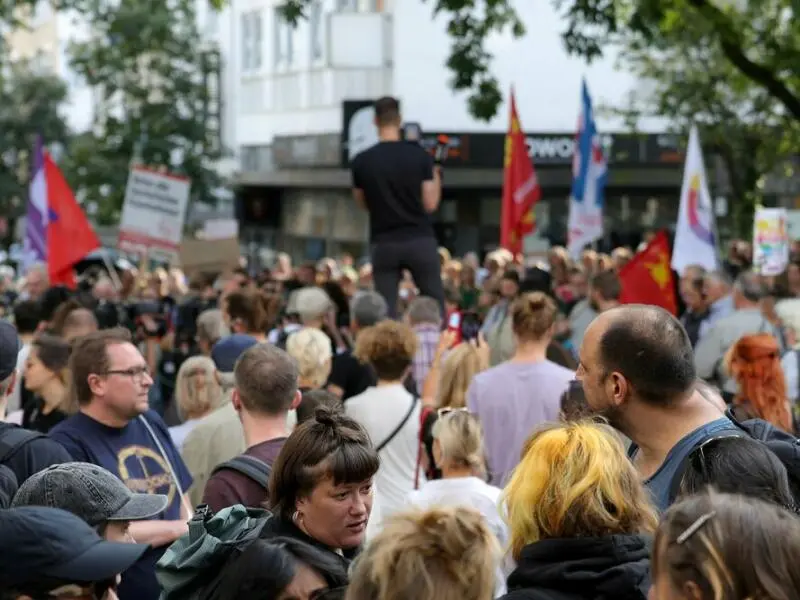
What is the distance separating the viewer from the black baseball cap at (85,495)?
4.60 metres

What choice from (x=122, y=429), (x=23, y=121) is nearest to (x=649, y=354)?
(x=122, y=429)

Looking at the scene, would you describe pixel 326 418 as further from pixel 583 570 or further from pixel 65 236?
pixel 65 236

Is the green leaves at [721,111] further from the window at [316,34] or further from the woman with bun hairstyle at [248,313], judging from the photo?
the woman with bun hairstyle at [248,313]

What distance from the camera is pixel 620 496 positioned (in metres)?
4.11

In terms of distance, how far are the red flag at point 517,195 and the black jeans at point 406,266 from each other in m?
4.30

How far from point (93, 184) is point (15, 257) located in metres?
2.39

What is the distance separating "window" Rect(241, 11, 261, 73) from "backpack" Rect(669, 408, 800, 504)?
39.8m

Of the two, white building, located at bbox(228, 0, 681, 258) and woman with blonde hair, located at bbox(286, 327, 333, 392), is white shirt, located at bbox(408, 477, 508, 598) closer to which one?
woman with blonde hair, located at bbox(286, 327, 333, 392)

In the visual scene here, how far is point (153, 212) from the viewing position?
60.4ft

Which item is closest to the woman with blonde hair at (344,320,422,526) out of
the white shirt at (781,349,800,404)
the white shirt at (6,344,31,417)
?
the white shirt at (781,349,800,404)

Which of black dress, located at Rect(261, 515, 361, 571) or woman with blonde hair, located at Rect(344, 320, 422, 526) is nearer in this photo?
black dress, located at Rect(261, 515, 361, 571)

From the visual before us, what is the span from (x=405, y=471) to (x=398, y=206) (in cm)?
429

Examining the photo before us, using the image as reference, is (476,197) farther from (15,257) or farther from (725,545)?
(725,545)

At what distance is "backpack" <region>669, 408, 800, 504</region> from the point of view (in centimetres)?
476
